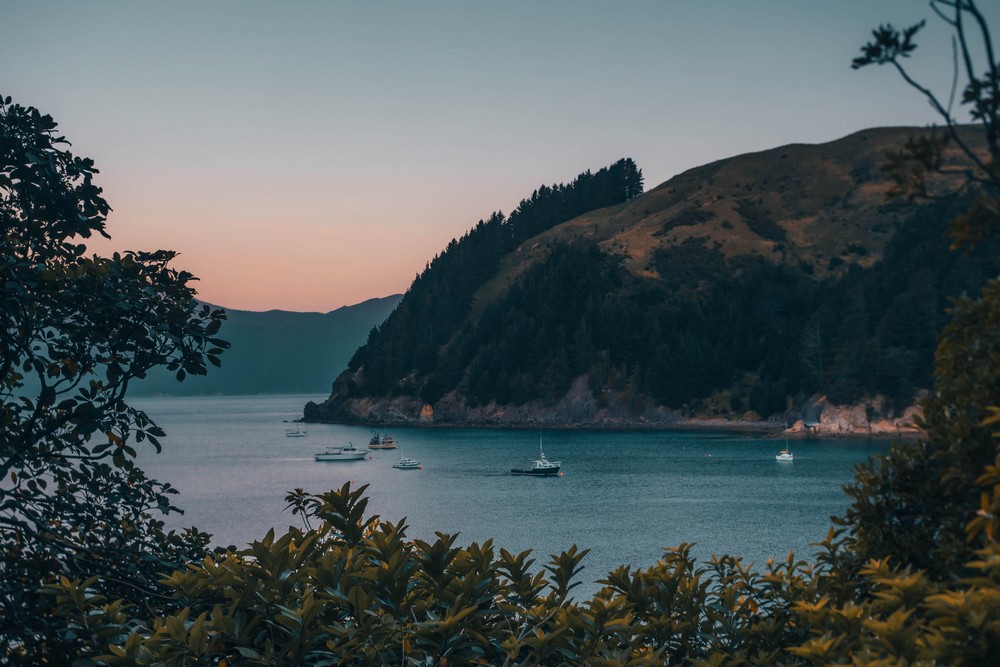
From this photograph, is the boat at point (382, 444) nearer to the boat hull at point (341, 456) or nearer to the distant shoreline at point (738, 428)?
the boat hull at point (341, 456)

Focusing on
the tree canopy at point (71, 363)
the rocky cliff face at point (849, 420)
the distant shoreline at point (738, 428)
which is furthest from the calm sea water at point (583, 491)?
the tree canopy at point (71, 363)

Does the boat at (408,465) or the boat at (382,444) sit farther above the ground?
the boat at (382,444)

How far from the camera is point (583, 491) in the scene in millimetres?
114688

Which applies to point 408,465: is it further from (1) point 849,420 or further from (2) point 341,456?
(1) point 849,420

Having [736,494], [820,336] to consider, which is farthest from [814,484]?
[820,336]

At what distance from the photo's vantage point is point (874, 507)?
7777 mm

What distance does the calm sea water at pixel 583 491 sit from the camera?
272 feet

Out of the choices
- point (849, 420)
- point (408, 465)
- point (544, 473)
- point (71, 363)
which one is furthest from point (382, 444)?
point (71, 363)

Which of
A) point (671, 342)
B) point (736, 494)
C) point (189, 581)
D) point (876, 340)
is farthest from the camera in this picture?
point (671, 342)

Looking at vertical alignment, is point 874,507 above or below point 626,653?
above

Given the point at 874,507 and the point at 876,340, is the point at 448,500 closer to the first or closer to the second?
the point at 876,340

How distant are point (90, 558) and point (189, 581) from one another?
5.38ft

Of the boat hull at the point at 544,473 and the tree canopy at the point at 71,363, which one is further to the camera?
the boat hull at the point at 544,473

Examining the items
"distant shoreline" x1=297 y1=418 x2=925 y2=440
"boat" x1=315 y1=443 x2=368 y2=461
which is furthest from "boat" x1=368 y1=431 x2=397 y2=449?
"distant shoreline" x1=297 y1=418 x2=925 y2=440
